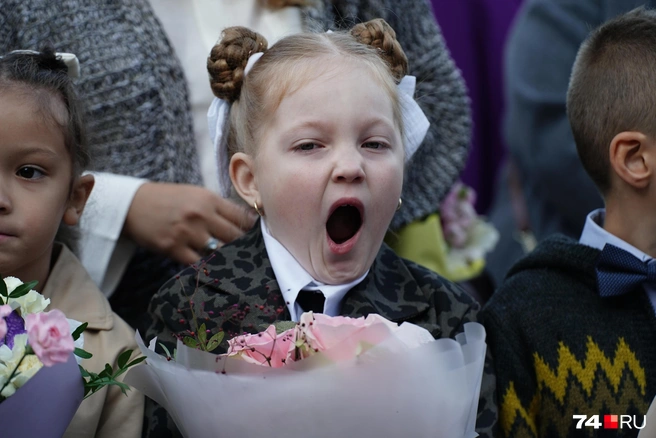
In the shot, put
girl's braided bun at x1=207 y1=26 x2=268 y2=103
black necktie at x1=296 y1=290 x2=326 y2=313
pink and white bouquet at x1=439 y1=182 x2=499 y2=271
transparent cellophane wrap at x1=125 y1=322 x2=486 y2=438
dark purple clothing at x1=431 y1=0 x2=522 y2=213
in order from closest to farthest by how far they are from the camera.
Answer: transparent cellophane wrap at x1=125 y1=322 x2=486 y2=438 → black necktie at x1=296 y1=290 x2=326 y2=313 → girl's braided bun at x1=207 y1=26 x2=268 y2=103 → pink and white bouquet at x1=439 y1=182 x2=499 y2=271 → dark purple clothing at x1=431 y1=0 x2=522 y2=213

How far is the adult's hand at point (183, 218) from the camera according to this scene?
8.47 feet

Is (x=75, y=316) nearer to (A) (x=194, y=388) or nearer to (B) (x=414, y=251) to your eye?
(A) (x=194, y=388)

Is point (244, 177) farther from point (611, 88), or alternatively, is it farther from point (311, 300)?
point (611, 88)

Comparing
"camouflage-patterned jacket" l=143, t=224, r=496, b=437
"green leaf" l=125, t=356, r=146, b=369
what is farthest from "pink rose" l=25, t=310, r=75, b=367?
"camouflage-patterned jacket" l=143, t=224, r=496, b=437

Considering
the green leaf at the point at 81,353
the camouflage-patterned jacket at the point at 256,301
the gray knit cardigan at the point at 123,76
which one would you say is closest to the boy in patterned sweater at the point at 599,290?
the camouflage-patterned jacket at the point at 256,301

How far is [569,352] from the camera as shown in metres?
2.54

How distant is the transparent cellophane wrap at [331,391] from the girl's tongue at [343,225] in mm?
429

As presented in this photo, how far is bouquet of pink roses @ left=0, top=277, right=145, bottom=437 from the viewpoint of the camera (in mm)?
1818

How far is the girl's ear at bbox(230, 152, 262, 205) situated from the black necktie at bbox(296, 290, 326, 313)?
0.85 ft

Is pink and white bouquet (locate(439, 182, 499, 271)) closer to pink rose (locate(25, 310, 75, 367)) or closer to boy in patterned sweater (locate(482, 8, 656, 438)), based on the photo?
boy in patterned sweater (locate(482, 8, 656, 438))

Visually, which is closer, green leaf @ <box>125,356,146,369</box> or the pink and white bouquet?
green leaf @ <box>125,356,146,369</box>

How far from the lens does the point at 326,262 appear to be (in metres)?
2.33

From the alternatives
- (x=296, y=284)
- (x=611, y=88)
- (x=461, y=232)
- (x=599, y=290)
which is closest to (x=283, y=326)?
(x=296, y=284)

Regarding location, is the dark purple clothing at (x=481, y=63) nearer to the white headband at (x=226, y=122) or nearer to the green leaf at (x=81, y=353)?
the white headband at (x=226, y=122)
